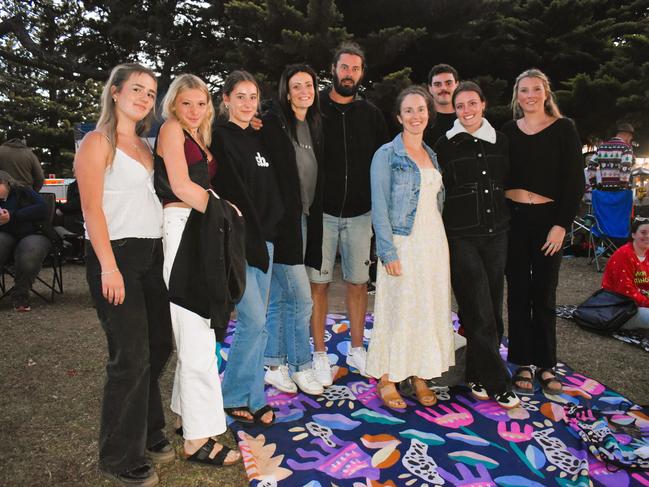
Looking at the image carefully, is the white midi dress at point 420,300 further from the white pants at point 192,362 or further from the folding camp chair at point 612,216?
the folding camp chair at point 612,216

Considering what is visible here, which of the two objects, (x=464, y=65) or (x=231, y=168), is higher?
(x=464, y=65)

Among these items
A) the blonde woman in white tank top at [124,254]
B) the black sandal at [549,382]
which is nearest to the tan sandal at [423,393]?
the black sandal at [549,382]

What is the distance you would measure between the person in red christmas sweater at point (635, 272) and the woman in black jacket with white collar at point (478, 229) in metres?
2.45

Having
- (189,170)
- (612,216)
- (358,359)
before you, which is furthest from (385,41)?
(189,170)

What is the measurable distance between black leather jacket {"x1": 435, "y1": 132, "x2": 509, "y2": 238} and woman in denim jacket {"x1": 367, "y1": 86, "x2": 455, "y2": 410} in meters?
0.11

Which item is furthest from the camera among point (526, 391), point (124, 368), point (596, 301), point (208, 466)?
point (596, 301)

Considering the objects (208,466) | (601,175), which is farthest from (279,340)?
(601,175)

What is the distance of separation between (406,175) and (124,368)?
202 centimetres

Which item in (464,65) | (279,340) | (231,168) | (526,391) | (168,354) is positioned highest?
(464,65)

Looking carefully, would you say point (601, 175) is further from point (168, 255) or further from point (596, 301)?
point (168, 255)

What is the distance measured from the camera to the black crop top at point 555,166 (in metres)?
3.38

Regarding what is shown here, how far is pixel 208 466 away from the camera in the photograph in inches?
107

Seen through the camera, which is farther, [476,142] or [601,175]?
[601,175]

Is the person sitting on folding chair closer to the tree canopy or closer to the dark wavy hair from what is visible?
the dark wavy hair
